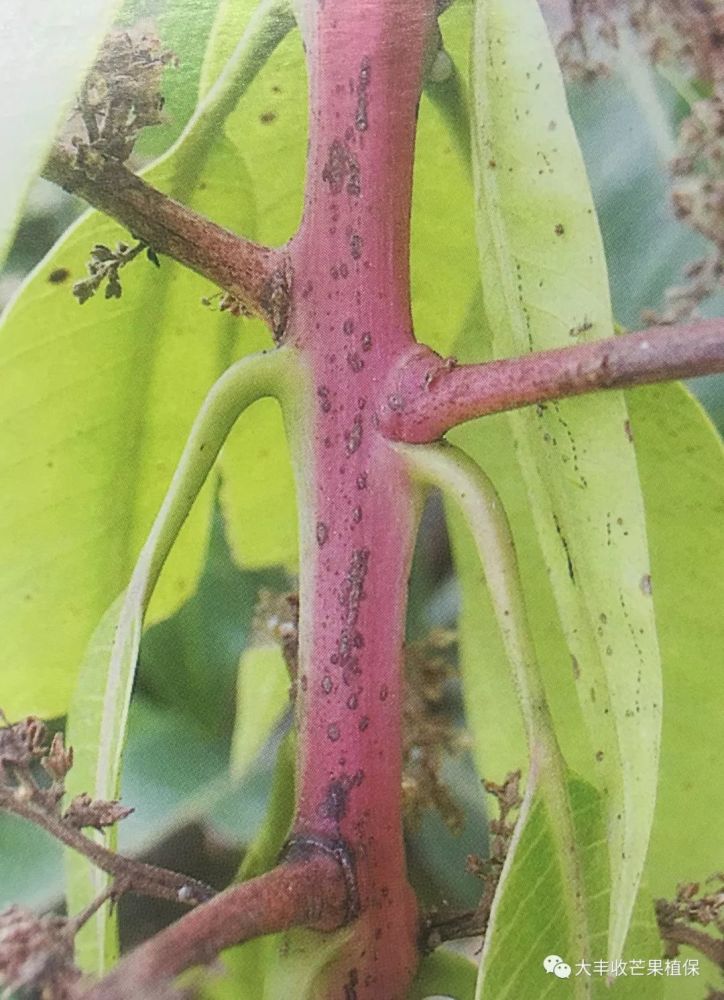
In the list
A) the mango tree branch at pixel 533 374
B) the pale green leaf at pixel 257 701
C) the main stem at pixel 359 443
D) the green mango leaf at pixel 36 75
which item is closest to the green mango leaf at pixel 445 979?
the main stem at pixel 359 443

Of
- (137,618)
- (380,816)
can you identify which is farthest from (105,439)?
(380,816)

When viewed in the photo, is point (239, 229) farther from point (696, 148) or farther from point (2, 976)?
point (2, 976)

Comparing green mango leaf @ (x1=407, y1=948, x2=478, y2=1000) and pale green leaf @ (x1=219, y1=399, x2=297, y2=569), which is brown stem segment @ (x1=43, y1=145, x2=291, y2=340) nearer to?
pale green leaf @ (x1=219, y1=399, x2=297, y2=569)

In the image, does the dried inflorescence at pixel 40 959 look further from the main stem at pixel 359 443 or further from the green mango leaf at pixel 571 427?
the green mango leaf at pixel 571 427

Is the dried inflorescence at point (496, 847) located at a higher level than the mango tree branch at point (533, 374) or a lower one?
lower

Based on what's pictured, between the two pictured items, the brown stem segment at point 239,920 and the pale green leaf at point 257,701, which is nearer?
the brown stem segment at point 239,920
